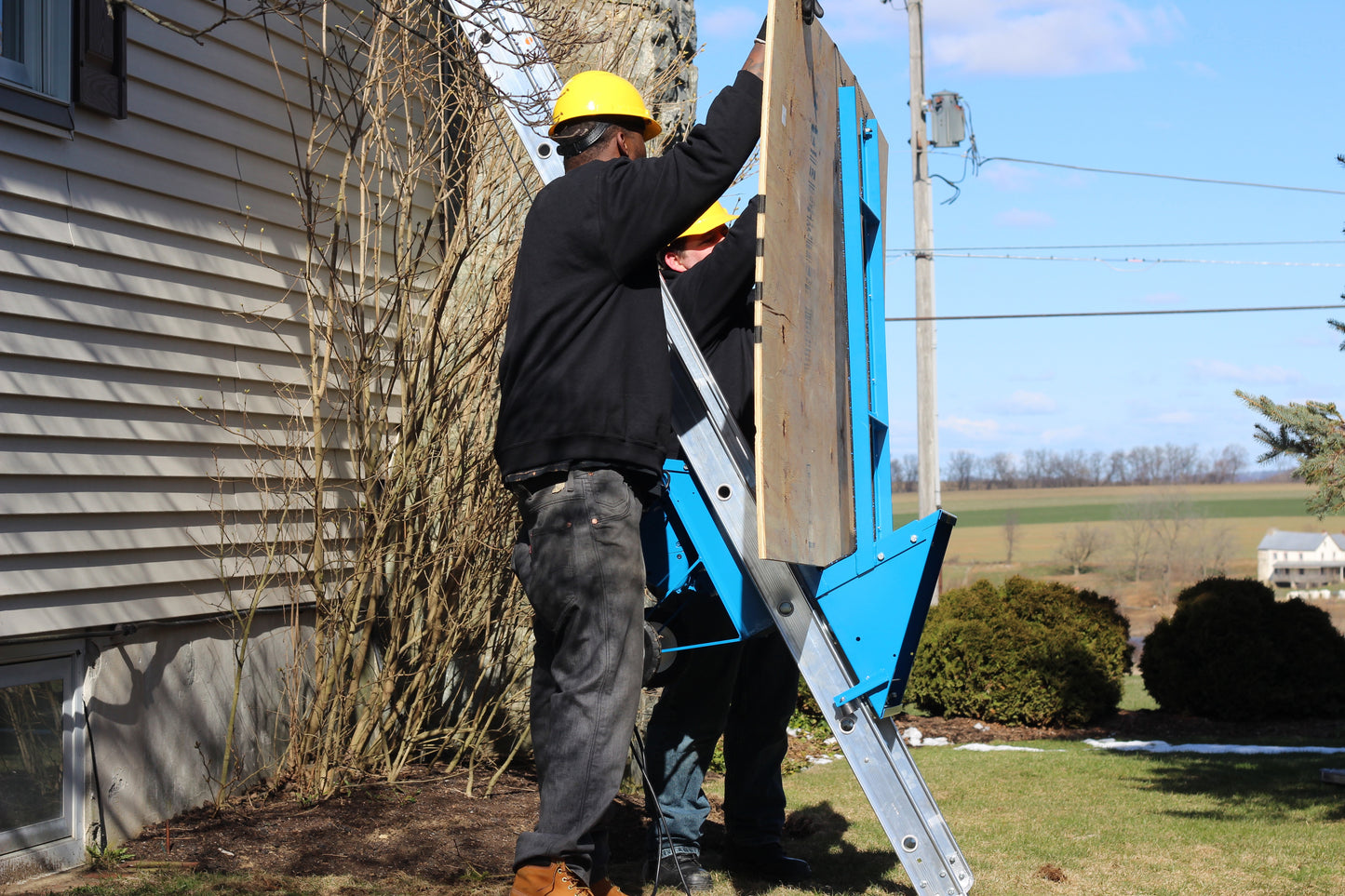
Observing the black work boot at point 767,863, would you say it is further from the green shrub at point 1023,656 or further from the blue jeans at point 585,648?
the green shrub at point 1023,656

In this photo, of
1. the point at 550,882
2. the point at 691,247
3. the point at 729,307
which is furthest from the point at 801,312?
the point at 550,882

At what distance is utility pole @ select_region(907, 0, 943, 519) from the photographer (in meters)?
15.8

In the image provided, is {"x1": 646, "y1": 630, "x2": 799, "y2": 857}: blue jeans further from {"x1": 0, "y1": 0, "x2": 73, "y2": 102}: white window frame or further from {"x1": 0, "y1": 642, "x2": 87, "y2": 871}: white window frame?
{"x1": 0, "y1": 0, "x2": 73, "y2": 102}: white window frame

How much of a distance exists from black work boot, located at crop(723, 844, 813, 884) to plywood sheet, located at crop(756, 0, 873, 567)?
4.16 feet

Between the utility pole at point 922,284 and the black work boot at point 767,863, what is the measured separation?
36.7 feet

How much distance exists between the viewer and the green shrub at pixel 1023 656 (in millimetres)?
9531

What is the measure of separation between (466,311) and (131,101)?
169 centimetres

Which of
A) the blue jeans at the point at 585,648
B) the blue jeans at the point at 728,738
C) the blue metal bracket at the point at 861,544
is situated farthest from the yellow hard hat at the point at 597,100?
the blue jeans at the point at 728,738

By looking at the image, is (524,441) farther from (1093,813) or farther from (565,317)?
(1093,813)

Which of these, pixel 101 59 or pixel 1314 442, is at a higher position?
pixel 101 59

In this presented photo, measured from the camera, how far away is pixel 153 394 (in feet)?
14.0

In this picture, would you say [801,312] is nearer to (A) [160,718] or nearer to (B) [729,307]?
(B) [729,307]

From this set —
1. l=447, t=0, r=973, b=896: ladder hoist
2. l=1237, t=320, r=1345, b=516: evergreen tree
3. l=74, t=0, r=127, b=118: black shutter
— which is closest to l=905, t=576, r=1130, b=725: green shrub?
l=1237, t=320, r=1345, b=516: evergreen tree

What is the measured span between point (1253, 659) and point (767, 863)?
283 inches
